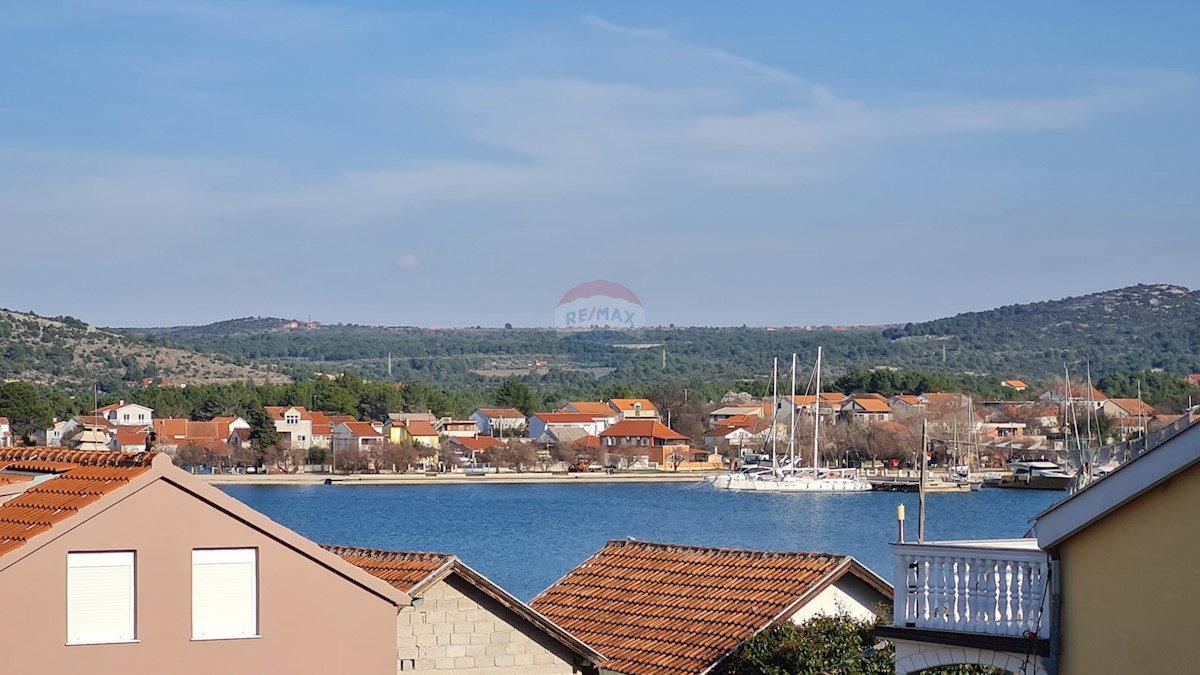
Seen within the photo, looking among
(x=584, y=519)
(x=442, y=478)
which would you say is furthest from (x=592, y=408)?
(x=584, y=519)

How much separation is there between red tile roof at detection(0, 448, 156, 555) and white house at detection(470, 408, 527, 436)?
583 ft

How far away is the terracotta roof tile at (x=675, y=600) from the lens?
53.3 ft

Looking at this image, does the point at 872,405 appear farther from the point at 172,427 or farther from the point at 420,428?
the point at 172,427

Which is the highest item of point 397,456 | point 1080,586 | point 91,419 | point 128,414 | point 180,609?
point 1080,586

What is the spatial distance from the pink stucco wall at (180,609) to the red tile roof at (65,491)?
21cm

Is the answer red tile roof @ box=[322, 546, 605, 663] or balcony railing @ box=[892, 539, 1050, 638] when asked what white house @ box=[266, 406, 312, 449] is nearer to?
red tile roof @ box=[322, 546, 605, 663]

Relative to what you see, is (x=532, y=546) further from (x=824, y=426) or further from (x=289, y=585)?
(x=824, y=426)

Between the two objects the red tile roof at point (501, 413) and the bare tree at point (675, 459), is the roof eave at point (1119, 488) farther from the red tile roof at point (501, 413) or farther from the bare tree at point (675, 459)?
the red tile roof at point (501, 413)

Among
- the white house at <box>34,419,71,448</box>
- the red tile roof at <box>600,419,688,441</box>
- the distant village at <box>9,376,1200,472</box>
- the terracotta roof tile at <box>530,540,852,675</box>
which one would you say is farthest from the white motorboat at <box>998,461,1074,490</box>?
the terracotta roof tile at <box>530,540,852,675</box>

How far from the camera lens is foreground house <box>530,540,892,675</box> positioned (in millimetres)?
16219

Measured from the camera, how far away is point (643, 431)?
171 m

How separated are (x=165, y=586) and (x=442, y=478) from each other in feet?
460

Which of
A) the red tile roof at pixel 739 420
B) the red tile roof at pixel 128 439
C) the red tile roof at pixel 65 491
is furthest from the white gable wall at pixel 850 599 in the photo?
the red tile roof at pixel 739 420

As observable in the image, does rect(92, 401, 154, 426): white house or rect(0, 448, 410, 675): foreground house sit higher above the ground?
rect(0, 448, 410, 675): foreground house
